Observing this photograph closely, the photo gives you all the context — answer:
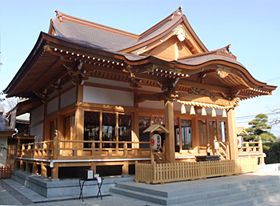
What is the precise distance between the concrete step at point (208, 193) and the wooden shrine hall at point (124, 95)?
1.15m

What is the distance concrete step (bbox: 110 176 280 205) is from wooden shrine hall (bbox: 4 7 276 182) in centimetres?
115

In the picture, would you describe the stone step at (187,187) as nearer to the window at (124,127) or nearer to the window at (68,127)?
the window at (124,127)

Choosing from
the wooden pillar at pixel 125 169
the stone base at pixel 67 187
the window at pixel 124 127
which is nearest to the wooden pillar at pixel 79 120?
the stone base at pixel 67 187

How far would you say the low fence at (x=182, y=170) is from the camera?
9391 millimetres

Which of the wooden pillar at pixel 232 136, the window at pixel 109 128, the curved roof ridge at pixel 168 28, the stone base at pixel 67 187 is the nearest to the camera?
the stone base at pixel 67 187

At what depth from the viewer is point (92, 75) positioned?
11766mm

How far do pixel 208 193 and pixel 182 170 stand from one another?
1.99 metres

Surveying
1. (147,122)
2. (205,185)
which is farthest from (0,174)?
(205,185)

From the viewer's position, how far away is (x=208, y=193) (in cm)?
812

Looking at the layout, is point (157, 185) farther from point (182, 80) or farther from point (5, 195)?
point (5, 195)

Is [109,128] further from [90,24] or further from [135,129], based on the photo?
[90,24]

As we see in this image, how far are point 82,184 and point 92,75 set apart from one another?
496cm

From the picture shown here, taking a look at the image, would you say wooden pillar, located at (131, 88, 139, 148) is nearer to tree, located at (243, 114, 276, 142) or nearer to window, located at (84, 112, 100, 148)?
window, located at (84, 112, 100, 148)

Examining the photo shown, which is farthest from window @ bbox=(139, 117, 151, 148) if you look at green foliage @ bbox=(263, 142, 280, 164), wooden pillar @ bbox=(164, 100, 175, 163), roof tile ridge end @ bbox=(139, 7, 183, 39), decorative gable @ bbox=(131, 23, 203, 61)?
green foliage @ bbox=(263, 142, 280, 164)
